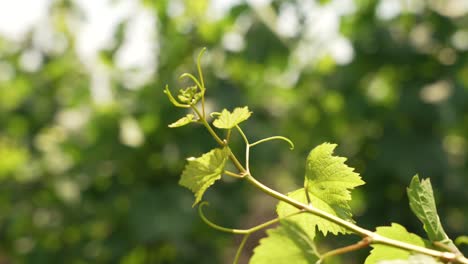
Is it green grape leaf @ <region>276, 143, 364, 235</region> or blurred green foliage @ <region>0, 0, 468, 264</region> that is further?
blurred green foliage @ <region>0, 0, 468, 264</region>

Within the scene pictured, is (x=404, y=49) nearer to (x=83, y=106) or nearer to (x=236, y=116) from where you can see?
(x=83, y=106)

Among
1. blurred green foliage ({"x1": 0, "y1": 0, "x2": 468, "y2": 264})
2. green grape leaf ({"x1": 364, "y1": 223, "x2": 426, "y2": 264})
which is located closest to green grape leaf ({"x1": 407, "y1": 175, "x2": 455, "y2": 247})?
green grape leaf ({"x1": 364, "y1": 223, "x2": 426, "y2": 264})

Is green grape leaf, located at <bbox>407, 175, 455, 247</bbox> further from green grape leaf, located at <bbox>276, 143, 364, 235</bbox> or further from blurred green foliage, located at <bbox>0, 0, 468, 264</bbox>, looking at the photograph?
blurred green foliage, located at <bbox>0, 0, 468, 264</bbox>

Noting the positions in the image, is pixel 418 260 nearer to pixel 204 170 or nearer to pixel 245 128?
pixel 204 170

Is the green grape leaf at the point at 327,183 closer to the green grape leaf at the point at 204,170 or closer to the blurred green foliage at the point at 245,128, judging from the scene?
the green grape leaf at the point at 204,170

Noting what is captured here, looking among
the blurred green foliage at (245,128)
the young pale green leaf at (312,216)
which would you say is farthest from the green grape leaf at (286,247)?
the blurred green foliage at (245,128)

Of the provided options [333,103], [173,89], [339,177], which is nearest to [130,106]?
[173,89]
